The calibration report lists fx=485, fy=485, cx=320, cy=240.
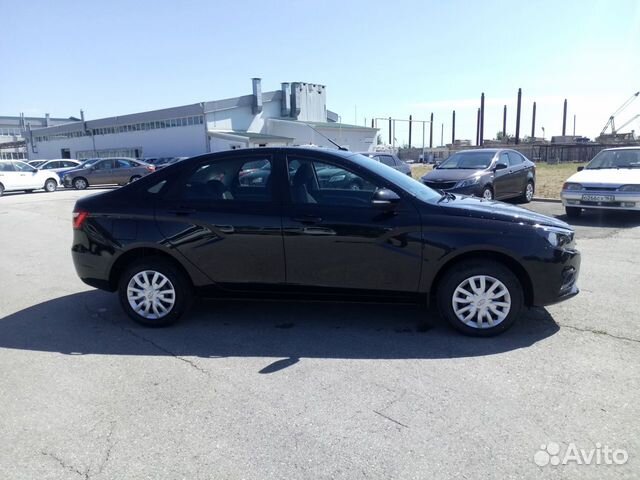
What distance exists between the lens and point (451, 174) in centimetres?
1215

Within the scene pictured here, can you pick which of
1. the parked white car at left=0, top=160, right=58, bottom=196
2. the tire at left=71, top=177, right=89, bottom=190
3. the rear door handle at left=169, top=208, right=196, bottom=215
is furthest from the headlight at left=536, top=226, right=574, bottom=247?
the tire at left=71, top=177, right=89, bottom=190

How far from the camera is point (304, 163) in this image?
4.52 meters

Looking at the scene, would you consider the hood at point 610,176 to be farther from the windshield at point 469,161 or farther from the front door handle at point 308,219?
the front door handle at point 308,219

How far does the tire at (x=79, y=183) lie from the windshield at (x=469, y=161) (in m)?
19.8

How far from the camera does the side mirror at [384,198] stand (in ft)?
13.6

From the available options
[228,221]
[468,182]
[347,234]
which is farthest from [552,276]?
[468,182]

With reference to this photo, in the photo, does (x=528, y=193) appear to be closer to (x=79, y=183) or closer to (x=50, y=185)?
(x=79, y=183)

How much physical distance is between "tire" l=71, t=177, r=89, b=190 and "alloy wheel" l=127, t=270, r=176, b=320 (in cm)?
2347

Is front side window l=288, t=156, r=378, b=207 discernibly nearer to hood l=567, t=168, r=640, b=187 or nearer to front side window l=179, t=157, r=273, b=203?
front side window l=179, t=157, r=273, b=203

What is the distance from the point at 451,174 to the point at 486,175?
0.85 metres

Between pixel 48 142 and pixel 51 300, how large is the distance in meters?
64.3

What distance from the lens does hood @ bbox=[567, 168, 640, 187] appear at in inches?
398

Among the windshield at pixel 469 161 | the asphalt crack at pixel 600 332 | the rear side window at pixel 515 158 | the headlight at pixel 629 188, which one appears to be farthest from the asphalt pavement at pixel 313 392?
the rear side window at pixel 515 158

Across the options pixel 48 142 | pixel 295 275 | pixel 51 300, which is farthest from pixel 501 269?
pixel 48 142
